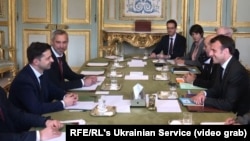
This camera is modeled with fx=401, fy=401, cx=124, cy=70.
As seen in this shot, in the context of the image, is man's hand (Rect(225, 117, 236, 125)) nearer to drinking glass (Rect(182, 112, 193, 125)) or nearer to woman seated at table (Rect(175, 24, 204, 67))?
drinking glass (Rect(182, 112, 193, 125))

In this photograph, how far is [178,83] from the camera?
3.69 metres

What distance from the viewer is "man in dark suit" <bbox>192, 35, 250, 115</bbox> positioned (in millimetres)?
2863

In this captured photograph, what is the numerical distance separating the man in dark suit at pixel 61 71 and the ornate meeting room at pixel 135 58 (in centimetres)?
1

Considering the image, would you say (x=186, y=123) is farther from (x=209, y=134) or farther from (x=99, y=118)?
(x=99, y=118)

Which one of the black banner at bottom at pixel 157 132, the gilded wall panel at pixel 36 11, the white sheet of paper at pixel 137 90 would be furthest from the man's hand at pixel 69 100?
the gilded wall panel at pixel 36 11

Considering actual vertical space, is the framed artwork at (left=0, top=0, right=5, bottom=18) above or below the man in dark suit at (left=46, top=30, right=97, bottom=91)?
above

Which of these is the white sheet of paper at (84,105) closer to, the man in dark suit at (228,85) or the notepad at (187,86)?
the man in dark suit at (228,85)

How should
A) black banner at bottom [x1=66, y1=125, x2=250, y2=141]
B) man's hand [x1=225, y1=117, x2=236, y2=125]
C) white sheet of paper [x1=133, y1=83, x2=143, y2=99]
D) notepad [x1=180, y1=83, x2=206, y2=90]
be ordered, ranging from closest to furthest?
black banner at bottom [x1=66, y1=125, x2=250, y2=141] < man's hand [x1=225, y1=117, x2=236, y2=125] < white sheet of paper [x1=133, y1=83, x2=143, y2=99] < notepad [x1=180, y1=83, x2=206, y2=90]

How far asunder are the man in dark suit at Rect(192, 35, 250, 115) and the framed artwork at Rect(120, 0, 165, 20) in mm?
4249

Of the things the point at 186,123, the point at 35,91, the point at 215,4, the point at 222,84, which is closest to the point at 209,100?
the point at 222,84

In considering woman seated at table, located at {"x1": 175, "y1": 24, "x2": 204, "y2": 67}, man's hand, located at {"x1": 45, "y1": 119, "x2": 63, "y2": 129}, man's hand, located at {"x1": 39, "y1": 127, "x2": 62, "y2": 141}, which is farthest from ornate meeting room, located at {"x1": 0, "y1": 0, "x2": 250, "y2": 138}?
man's hand, located at {"x1": 39, "y1": 127, "x2": 62, "y2": 141}

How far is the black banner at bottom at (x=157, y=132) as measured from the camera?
1.99 meters

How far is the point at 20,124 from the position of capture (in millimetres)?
2574

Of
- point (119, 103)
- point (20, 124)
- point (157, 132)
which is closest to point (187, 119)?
point (157, 132)
